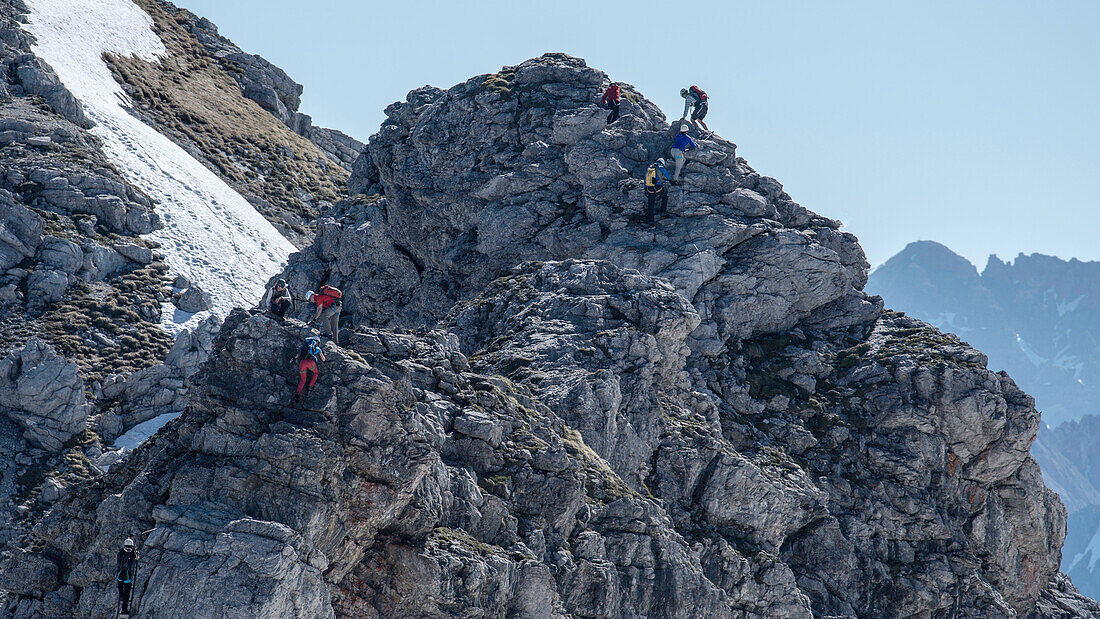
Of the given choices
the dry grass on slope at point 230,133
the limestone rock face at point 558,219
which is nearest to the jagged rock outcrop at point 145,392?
the limestone rock face at point 558,219

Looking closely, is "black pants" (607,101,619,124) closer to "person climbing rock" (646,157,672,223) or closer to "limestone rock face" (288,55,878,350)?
"limestone rock face" (288,55,878,350)

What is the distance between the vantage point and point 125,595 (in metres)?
25.1

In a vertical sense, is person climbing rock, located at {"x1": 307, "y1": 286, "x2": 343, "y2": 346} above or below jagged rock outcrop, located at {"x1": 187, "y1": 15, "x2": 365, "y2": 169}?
below

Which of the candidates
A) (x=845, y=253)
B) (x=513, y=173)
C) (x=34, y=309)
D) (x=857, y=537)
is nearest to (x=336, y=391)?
(x=857, y=537)

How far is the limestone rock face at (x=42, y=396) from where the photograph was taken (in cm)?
5403

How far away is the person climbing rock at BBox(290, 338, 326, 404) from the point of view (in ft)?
93.7

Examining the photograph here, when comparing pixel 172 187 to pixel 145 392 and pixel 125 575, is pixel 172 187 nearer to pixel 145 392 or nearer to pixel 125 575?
pixel 145 392

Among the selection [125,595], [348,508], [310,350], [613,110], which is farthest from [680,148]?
[125,595]

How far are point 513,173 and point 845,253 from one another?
18612mm

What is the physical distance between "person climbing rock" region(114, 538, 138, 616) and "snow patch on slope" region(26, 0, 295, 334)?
43.9m

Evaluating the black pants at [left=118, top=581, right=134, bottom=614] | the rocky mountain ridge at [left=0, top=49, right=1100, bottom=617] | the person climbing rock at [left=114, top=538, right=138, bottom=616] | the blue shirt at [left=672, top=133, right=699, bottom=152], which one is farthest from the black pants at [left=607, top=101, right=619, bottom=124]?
the black pants at [left=118, top=581, right=134, bottom=614]

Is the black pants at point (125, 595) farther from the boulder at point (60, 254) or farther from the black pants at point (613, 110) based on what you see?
the boulder at point (60, 254)

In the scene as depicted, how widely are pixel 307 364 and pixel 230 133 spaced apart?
85.0 m

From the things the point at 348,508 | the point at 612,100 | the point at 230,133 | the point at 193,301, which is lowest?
the point at 193,301
